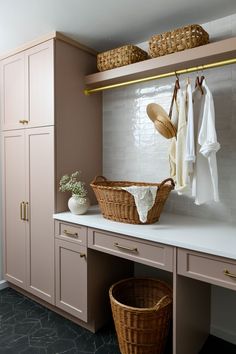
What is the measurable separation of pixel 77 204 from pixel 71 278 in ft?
1.88

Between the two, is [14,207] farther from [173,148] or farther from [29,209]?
[173,148]

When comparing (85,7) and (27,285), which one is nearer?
(85,7)

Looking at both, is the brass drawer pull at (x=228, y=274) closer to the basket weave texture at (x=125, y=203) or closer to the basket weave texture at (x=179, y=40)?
the basket weave texture at (x=125, y=203)

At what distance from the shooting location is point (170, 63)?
6.01ft

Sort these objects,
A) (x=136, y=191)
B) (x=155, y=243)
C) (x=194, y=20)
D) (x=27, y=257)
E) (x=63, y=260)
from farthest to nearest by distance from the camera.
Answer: (x=27, y=257) < (x=63, y=260) < (x=194, y=20) < (x=136, y=191) < (x=155, y=243)

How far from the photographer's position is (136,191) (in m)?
1.74

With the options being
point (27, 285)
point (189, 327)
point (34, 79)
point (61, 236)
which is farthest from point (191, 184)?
point (27, 285)

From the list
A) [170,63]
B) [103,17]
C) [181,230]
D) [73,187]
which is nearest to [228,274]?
[181,230]

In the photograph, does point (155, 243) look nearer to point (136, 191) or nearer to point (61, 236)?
point (136, 191)

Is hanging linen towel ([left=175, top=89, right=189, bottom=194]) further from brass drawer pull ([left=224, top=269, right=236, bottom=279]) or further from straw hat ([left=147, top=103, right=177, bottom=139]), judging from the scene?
brass drawer pull ([left=224, top=269, right=236, bottom=279])

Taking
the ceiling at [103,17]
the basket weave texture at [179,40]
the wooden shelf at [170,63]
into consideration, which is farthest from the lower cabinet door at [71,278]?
the ceiling at [103,17]

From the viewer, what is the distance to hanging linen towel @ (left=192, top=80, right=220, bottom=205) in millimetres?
1646

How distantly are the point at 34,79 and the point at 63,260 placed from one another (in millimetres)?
1517

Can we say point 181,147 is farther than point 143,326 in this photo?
Yes
